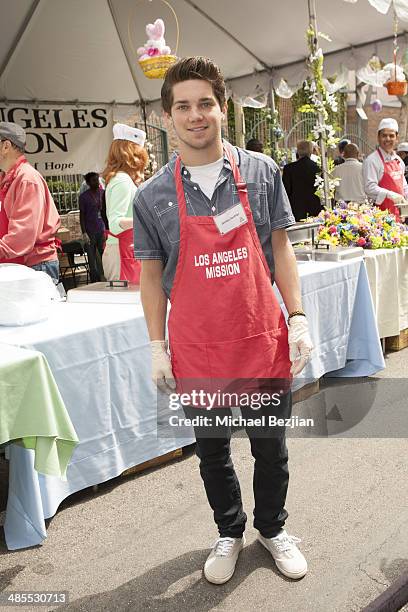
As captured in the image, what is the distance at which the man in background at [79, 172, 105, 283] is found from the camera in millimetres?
8055

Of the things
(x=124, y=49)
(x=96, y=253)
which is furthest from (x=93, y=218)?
(x=124, y=49)

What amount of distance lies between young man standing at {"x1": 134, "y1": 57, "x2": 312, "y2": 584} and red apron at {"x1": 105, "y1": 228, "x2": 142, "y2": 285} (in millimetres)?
1738

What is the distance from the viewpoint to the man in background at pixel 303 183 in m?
7.46

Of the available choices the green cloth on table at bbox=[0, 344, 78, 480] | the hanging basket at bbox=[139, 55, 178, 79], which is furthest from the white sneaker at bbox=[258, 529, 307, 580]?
the hanging basket at bbox=[139, 55, 178, 79]

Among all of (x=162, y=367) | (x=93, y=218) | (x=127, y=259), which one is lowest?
(x=162, y=367)

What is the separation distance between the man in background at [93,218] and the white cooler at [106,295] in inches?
181

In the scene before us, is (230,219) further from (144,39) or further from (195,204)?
(144,39)

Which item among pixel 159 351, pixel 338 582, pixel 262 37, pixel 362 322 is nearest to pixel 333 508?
pixel 338 582

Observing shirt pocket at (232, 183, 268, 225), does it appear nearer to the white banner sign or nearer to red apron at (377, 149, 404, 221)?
red apron at (377, 149, 404, 221)

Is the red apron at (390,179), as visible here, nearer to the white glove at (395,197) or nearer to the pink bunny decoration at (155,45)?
the white glove at (395,197)

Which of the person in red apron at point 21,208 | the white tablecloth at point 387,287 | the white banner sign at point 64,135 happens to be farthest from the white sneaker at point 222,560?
the white banner sign at point 64,135

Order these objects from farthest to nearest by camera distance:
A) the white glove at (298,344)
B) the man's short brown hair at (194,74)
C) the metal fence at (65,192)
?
the metal fence at (65,192) → the white glove at (298,344) → the man's short brown hair at (194,74)

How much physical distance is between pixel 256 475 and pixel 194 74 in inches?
51.1

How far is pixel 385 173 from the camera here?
20.6 feet
